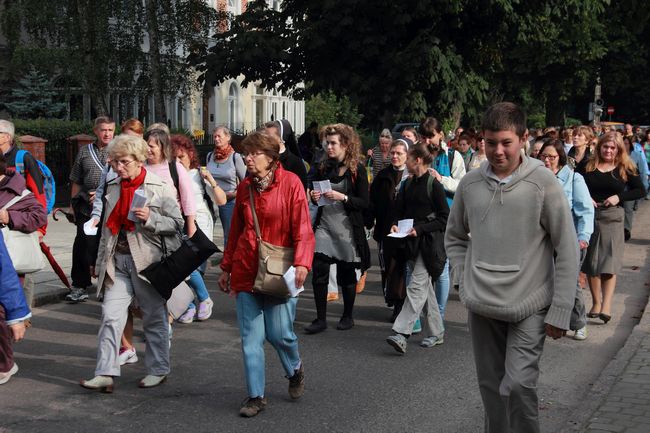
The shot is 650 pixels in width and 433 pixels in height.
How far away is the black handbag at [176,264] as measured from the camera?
6.51 metres

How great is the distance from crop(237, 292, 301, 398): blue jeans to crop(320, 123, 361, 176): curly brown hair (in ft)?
8.69

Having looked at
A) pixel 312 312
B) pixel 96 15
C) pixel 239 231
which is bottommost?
pixel 312 312

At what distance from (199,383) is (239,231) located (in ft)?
4.26

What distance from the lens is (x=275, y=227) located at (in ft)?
20.0

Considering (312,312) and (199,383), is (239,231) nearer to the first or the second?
(199,383)

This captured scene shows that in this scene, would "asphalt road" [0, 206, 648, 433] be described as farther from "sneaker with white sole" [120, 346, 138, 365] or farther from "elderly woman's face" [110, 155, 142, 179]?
"elderly woman's face" [110, 155, 142, 179]

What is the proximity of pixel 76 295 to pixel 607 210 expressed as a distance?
5.45 m

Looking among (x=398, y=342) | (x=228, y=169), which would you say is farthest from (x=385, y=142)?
(x=398, y=342)

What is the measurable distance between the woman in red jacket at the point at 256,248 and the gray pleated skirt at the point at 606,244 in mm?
4058

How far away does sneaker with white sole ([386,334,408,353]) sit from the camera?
297 inches

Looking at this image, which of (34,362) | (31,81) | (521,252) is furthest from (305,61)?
(521,252)

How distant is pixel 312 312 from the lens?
9.70m

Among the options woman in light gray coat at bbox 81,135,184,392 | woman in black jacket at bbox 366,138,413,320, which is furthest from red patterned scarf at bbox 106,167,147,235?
woman in black jacket at bbox 366,138,413,320

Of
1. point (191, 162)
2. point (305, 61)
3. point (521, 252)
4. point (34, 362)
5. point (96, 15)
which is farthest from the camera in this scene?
point (305, 61)
